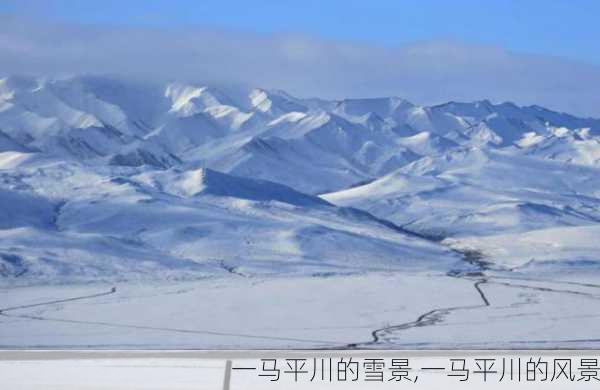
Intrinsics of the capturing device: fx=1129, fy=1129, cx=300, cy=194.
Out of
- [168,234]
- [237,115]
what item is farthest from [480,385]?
[237,115]

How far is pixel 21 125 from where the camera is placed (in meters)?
149

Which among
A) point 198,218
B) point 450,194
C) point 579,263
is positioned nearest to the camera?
point 579,263

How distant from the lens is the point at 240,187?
7431 centimetres

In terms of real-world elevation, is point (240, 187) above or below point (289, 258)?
above

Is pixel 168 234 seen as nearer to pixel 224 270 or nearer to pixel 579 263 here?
pixel 224 270

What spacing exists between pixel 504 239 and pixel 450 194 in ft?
109

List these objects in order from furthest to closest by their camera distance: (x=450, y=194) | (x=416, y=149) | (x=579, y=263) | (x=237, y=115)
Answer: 1. (x=237, y=115)
2. (x=416, y=149)
3. (x=450, y=194)
4. (x=579, y=263)

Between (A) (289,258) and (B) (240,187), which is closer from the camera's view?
(A) (289,258)

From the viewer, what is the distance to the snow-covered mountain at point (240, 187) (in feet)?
153

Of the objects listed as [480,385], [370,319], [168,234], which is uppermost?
[168,234]

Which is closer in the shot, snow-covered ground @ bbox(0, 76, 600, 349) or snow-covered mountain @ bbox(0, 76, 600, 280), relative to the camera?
snow-covered ground @ bbox(0, 76, 600, 349)

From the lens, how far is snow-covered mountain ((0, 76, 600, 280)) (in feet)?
153

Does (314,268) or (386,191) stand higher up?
(386,191)

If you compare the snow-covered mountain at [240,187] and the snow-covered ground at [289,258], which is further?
the snow-covered mountain at [240,187]
